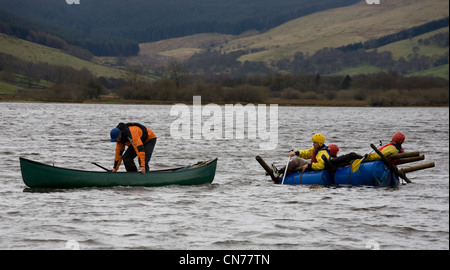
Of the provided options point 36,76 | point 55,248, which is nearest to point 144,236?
point 55,248

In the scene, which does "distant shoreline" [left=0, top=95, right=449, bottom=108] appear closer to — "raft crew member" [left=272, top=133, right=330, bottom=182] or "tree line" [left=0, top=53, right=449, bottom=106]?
"tree line" [left=0, top=53, right=449, bottom=106]

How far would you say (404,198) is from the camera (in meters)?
17.1

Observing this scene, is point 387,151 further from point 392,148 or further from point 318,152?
point 318,152

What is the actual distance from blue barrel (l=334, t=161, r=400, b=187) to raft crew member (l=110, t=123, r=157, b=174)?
6.15 meters

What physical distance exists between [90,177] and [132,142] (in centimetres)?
164

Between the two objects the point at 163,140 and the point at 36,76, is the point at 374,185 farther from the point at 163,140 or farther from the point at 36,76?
the point at 36,76

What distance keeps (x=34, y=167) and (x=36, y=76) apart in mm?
170739

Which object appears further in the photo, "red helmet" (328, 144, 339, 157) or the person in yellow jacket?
"red helmet" (328, 144, 339, 157)

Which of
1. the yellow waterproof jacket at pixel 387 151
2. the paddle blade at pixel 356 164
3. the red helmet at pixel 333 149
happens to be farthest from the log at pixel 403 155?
the red helmet at pixel 333 149

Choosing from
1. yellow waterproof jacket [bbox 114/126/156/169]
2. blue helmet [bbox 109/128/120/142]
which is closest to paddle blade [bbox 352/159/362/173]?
yellow waterproof jacket [bbox 114/126/156/169]

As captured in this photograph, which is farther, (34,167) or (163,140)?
(163,140)

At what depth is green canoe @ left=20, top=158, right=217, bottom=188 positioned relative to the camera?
17.2m

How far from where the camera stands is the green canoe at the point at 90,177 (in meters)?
17.2

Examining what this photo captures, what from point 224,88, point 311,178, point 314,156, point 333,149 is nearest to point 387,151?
point 333,149
